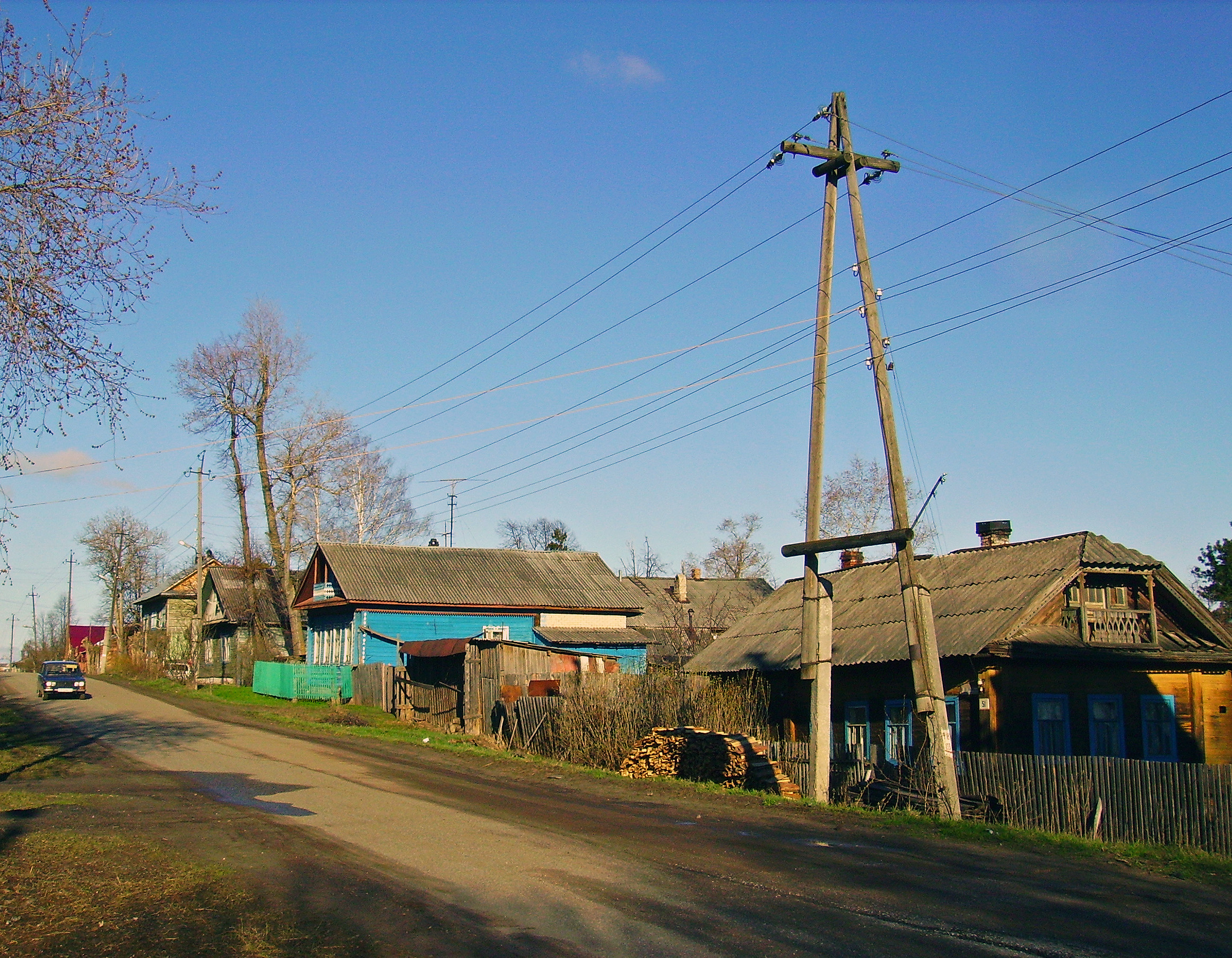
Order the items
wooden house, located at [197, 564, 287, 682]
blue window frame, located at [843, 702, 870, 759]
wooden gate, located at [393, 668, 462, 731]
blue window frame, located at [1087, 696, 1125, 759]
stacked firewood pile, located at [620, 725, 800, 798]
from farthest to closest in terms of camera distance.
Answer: wooden house, located at [197, 564, 287, 682] → wooden gate, located at [393, 668, 462, 731] → blue window frame, located at [843, 702, 870, 759] → blue window frame, located at [1087, 696, 1125, 759] → stacked firewood pile, located at [620, 725, 800, 798]

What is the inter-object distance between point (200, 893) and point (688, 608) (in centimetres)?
4023

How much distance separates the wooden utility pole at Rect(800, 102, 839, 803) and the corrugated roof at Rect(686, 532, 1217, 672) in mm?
926

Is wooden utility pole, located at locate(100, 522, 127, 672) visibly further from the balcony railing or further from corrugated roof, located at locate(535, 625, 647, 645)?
the balcony railing

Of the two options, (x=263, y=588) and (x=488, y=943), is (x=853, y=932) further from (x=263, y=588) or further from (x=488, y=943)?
(x=263, y=588)

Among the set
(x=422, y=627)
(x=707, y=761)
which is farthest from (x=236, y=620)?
(x=707, y=761)

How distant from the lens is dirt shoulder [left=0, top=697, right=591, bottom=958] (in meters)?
7.37

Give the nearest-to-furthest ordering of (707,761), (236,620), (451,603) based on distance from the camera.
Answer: (707,761)
(451,603)
(236,620)

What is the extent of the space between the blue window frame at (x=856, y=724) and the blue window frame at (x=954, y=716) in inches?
83.3

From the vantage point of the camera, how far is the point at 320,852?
10.9m

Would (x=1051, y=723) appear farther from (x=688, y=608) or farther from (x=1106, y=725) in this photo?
(x=688, y=608)

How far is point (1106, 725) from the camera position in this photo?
69.6 feet

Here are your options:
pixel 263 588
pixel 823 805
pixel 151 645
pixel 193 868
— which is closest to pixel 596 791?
pixel 823 805

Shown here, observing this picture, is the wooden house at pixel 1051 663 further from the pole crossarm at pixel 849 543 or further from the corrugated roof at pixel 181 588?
the corrugated roof at pixel 181 588

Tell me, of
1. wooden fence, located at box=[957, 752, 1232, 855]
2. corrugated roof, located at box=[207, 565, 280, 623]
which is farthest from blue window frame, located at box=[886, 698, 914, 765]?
corrugated roof, located at box=[207, 565, 280, 623]
